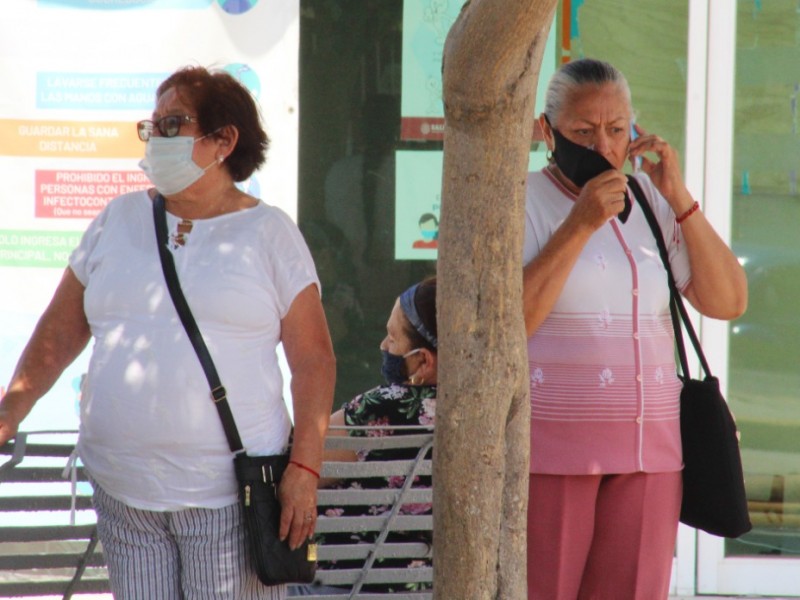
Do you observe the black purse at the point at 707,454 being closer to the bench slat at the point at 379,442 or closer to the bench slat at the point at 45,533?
the bench slat at the point at 379,442

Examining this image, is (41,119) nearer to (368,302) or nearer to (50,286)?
(50,286)

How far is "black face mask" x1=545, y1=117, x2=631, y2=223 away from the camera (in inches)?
120

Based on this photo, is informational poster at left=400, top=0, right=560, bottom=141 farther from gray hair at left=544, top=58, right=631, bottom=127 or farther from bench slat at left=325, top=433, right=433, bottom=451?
bench slat at left=325, top=433, right=433, bottom=451

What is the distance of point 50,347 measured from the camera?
3182mm

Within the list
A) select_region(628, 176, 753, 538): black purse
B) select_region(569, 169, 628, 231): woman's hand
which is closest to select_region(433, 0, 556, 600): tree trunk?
select_region(569, 169, 628, 231): woman's hand

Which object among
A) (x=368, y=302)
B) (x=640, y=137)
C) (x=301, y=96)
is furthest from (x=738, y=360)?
(x=640, y=137)

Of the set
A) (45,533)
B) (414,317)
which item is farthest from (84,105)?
(414,317)

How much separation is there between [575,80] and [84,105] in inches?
116

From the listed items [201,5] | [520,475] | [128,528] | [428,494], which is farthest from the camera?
[201,5]

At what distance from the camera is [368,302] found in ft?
18.4

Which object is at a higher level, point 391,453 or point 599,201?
point 599,201

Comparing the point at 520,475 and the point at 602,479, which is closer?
the point at 520,475

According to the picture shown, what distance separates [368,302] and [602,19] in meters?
1.66

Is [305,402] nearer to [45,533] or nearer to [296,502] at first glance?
[296,502]
